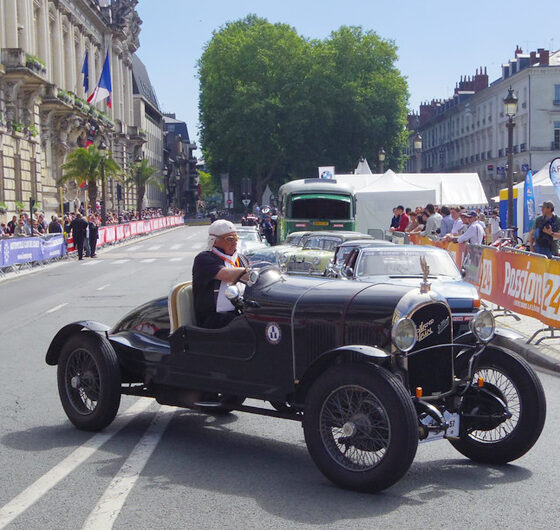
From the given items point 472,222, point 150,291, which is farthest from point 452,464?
point 150,291

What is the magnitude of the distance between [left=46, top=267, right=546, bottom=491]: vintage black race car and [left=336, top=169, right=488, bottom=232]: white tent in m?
26.9

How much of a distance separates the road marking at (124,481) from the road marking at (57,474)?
0.96 feet

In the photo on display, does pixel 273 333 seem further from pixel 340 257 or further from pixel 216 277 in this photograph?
pixel 340 257

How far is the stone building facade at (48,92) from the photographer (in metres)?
46.8

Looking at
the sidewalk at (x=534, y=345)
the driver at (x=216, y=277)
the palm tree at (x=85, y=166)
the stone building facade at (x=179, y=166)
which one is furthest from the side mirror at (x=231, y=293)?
the stone building facade at (x=179, y=166)

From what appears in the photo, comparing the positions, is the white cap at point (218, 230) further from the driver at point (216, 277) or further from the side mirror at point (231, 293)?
the side mirror at point (231, 293)

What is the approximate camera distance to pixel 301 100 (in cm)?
7556

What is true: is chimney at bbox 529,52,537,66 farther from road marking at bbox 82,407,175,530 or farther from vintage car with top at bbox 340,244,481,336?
road marking at bbox 82,407,175,530

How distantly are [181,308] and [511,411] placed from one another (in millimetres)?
2608

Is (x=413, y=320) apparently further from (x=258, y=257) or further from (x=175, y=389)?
(x=258, y=257)

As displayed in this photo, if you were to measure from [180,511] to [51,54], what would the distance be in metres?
61.8

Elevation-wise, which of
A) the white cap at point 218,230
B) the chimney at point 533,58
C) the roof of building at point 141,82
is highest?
the roof of building at point 141,82

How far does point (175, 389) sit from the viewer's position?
7227 mm

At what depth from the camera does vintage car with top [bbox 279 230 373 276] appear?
18.6 meters
